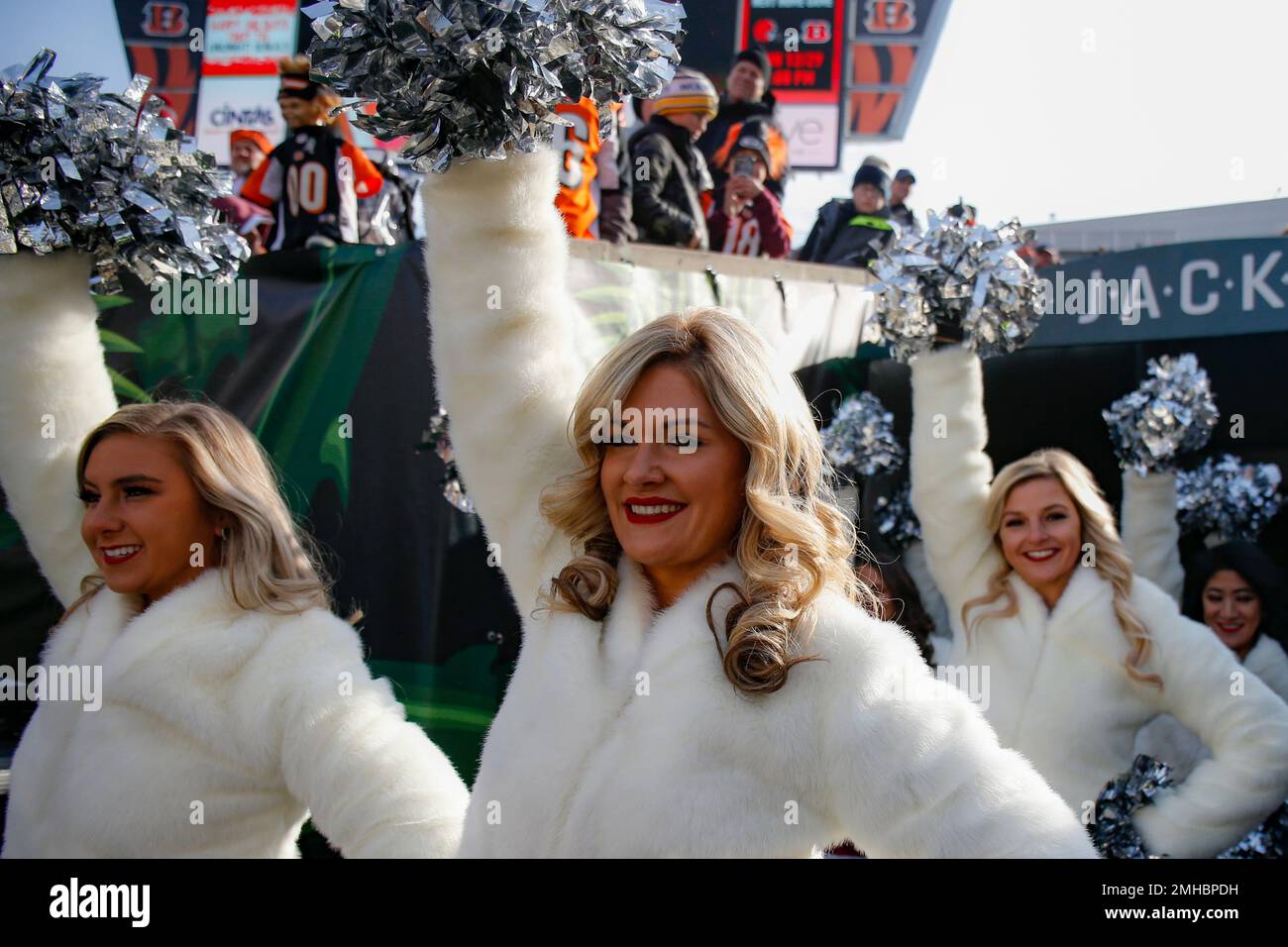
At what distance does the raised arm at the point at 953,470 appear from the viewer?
12.8 feet

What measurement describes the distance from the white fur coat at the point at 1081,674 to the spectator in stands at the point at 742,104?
3.52m

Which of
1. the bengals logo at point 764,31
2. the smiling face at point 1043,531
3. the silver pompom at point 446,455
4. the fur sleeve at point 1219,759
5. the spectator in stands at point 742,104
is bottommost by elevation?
the fur sleeve at point 1219,759

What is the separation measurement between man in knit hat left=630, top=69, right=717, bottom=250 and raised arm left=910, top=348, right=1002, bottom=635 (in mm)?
2299

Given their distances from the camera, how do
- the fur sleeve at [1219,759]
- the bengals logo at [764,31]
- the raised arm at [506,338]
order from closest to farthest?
the raised arm at [506,338]
the fur sleeve at [1219,759]
the bengals logo at [764,31]

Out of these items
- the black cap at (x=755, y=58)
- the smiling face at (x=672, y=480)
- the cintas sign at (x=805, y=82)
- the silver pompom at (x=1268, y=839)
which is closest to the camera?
the smiling face at (x=672, y=480)

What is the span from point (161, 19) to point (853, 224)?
763cm

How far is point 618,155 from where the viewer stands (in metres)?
5.85

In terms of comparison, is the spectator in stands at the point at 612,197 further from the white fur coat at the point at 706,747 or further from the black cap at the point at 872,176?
the white fur coat at the point at 706,747

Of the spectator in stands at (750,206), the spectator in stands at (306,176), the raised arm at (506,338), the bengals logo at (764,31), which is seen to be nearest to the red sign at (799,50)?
the bengals logo at (764,31)

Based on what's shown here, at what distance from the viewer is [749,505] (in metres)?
1.91

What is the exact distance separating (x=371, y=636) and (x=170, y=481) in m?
2.07

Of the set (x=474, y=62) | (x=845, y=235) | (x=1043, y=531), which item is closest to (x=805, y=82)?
(x=845, y=235)
